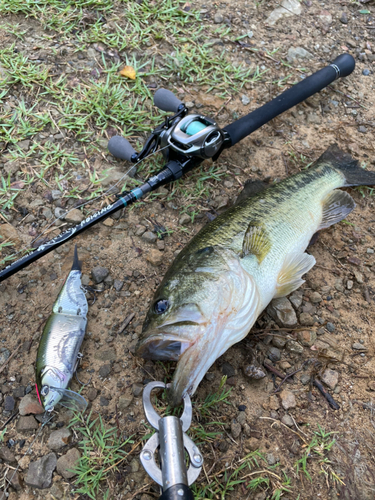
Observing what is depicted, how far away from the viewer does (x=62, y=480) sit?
7.91ft

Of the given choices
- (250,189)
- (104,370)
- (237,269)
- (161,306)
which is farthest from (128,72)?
(104,370)

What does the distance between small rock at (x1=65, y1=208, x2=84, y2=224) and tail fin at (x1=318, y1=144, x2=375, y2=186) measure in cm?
226

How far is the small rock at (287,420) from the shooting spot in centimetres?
265

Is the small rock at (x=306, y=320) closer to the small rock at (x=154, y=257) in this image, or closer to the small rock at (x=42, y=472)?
the small rock at (x=154, y=257)

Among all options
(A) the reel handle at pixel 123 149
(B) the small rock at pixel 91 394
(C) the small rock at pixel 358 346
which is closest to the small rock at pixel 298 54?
(A) the reel handle at pixel 123 149

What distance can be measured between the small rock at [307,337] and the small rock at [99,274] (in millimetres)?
1585

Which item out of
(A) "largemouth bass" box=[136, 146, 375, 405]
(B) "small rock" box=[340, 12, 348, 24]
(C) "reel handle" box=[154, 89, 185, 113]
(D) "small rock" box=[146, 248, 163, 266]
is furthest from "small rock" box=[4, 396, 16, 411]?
(B) "small rock" box=[340, 12, 348, 24]

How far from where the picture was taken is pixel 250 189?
11.5ft

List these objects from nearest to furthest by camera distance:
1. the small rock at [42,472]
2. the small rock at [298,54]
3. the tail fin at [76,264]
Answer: the small rock at [42,472] < the tail fin at [76,264] < the small rock at [298,54]

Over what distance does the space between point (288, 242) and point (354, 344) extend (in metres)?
0.92

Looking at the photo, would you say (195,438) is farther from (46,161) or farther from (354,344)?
(46,161)

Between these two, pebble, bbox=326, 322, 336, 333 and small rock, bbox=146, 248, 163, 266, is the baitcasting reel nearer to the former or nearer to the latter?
small rock, bbox=146, 248, 163, 266

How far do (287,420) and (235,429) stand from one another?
367 mm

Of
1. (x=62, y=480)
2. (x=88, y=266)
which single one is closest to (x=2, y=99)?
(x=88, y=266)
